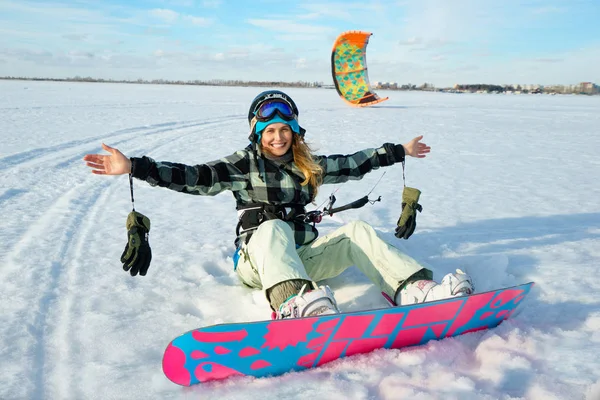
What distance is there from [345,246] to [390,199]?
2.92 metres

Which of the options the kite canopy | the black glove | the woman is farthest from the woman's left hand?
the kite canopy

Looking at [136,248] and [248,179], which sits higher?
[248,179]

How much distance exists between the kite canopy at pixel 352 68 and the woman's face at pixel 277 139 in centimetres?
1763

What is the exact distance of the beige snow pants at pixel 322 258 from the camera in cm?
235

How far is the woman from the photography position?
243 centimetres

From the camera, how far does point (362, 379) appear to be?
190 cm

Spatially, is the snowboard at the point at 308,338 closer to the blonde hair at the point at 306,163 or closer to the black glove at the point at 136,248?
the black glove at the point at 136,248

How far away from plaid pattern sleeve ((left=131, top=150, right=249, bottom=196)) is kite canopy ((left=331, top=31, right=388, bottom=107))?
1785 cm

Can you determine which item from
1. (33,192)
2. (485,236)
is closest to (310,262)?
(485,236)

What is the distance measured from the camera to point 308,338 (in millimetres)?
1946

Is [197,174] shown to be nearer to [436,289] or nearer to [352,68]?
[436,289]

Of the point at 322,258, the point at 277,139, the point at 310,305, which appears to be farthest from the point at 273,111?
the point at 310,305

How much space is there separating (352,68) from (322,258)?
19245 millimetres

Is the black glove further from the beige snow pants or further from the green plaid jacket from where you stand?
the beige snow pants
